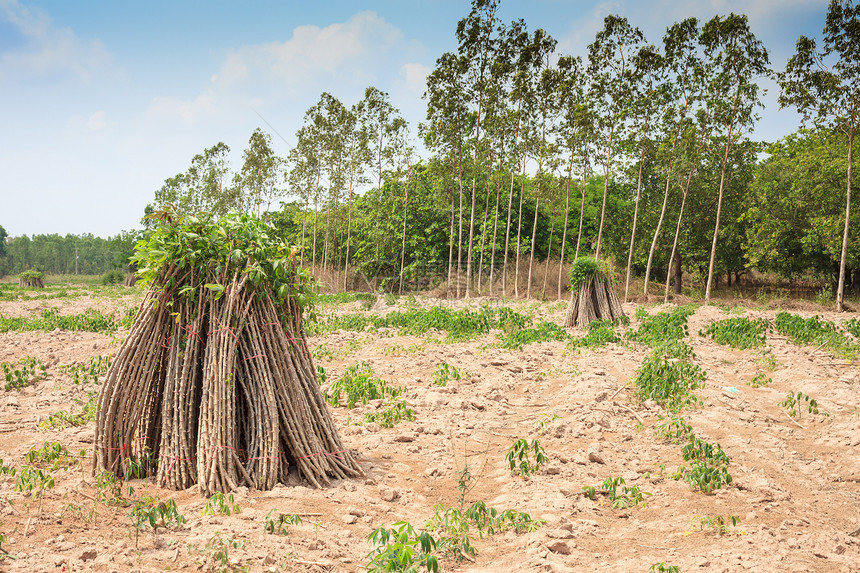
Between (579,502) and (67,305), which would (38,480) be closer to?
(579,502)

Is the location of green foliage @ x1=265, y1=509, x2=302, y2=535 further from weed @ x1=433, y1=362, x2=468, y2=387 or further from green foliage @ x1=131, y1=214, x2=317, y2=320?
weed @ x1=433, y1=362, x2=468, y2=387

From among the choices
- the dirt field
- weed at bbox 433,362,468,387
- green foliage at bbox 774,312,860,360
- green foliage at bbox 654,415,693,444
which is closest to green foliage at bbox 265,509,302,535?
the dirt field

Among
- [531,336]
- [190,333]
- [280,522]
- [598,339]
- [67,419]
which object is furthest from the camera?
[531,336]

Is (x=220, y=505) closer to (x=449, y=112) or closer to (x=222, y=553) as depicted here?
(x=222, y=553)

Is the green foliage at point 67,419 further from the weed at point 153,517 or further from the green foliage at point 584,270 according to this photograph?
the green foliage at point 584,270

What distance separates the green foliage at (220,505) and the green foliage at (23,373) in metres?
5.17

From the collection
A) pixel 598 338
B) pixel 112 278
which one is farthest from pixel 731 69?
pixel 112 278

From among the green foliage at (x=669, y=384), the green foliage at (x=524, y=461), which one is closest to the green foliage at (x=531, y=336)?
the green foliage at (x=669, y=384)

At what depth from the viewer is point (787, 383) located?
26.8 ft

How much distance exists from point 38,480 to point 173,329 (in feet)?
4.51

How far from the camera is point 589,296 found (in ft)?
45.6

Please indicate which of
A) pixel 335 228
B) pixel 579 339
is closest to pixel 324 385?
pixel 579 339

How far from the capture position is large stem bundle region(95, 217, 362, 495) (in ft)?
13.8

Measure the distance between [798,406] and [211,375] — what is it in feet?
20.8
